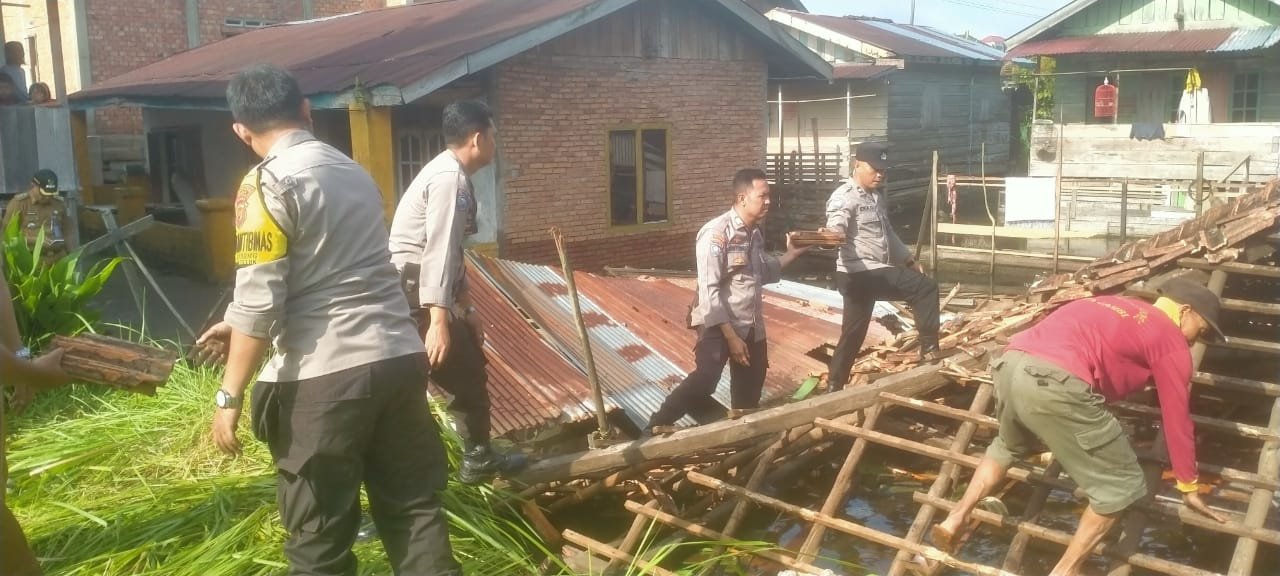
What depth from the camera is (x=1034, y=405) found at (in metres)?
3.99

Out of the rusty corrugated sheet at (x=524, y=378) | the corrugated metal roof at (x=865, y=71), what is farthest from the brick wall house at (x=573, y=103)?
the corrugated metal roof at (x=865, y=71)

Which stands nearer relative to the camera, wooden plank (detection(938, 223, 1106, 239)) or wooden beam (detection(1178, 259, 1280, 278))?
wooden beam (detection(1178, 259, 1280, 278))

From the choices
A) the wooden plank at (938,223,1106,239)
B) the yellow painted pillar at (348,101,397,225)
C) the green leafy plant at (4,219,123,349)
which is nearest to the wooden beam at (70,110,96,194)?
the yellow painted pillar at (348,101,397,225)

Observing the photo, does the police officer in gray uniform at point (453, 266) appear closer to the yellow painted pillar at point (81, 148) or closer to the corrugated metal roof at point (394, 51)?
the corrugated metal roof at point (394, 51)

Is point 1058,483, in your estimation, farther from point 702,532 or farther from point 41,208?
point 41,208

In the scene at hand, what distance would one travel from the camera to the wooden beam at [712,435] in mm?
4812

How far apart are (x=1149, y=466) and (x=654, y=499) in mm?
2209

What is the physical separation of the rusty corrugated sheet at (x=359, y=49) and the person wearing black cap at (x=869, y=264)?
4822 mm

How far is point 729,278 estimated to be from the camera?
586cm

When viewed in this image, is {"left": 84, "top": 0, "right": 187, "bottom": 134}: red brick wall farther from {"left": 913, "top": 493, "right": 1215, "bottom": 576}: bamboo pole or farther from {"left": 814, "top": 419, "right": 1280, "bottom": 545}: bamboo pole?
{"left": 913, "top": 493, "right": 1215, "bottom": 576}: bamboo pole

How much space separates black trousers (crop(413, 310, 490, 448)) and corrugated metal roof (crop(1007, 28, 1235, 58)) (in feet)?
53.3

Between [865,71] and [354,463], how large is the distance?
19470 mm

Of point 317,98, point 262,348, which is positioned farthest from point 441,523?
point 317,98

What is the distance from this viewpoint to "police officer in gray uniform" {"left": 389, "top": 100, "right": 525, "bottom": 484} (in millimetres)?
4039
